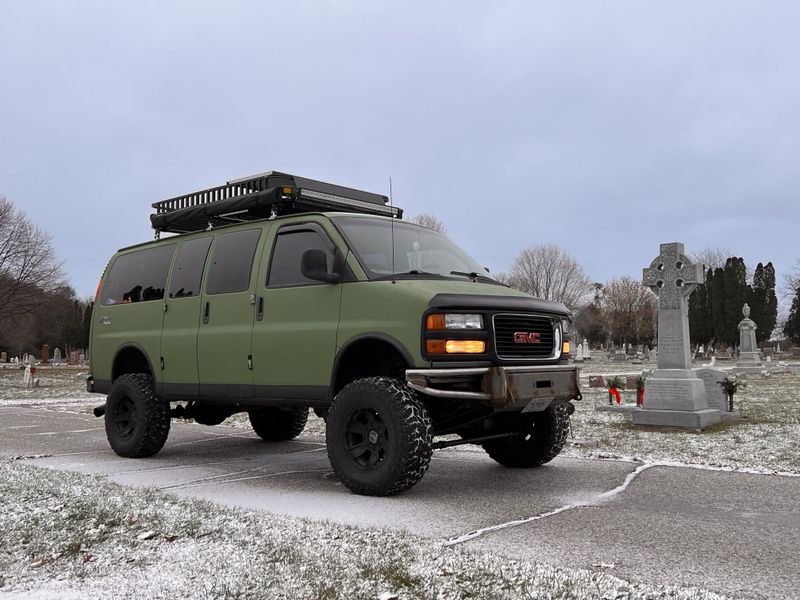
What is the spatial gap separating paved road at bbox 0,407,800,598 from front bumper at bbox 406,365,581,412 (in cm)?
Answer: 81

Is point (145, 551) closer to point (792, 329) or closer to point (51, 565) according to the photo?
point (51, 565)

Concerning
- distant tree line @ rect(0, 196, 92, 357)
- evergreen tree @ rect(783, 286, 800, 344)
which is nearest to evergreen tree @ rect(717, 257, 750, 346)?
evergreen tree @ rect(783, 286, 800, 344)

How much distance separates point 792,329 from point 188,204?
69.9m

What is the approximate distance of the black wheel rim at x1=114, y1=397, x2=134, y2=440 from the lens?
8.42 meters

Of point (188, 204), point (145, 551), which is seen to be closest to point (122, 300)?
point (188, 204)

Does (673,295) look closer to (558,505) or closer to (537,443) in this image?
(537,443)

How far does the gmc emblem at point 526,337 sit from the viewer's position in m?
6.01

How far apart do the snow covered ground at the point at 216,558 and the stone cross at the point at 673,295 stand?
9515mm

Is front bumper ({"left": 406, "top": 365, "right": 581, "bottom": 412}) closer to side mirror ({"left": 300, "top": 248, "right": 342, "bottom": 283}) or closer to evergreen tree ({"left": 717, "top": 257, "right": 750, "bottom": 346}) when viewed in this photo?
side mirror ({"left": 300, "top": 248, "right": 342, "bottom": 283})

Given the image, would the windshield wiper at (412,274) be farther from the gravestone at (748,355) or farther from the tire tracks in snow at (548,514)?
the gravestone at (748,355)

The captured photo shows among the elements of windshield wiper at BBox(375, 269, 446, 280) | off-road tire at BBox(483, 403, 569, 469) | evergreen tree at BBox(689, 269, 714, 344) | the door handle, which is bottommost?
off-road tire at BBox(483, 403, 569, 469)

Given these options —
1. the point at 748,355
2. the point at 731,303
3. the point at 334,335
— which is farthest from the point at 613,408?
the point at 731,303

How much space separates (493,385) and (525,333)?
677 mm

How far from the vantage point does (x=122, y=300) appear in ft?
29.4
